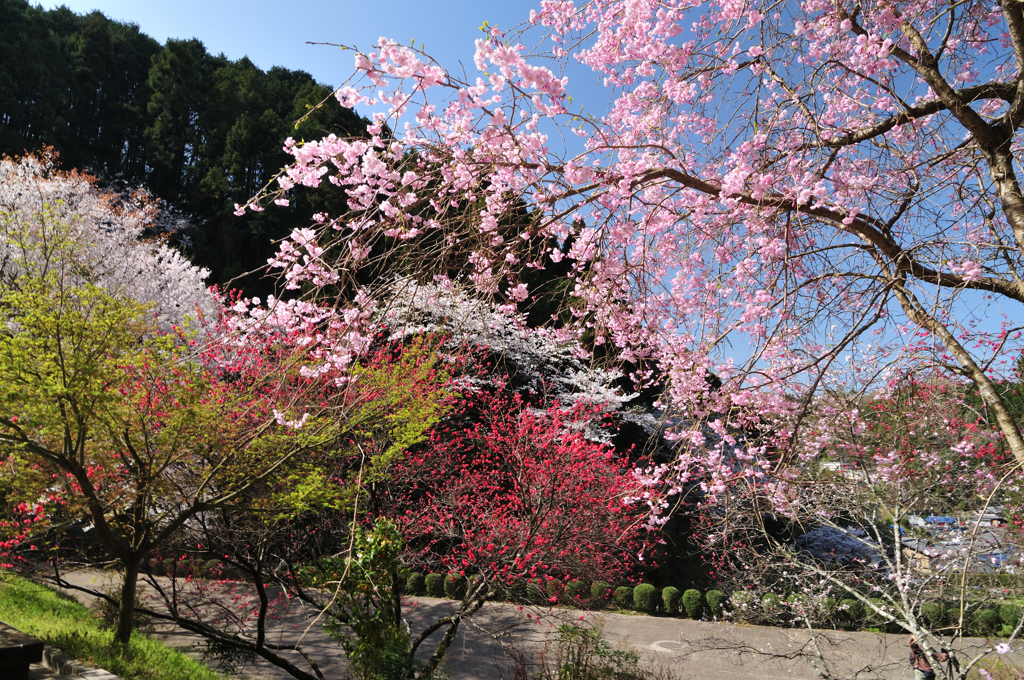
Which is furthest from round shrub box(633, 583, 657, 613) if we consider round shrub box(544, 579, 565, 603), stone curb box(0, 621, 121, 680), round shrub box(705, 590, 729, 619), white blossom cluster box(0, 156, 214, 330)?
white blossom cluster box(0, 156, 214, 330)

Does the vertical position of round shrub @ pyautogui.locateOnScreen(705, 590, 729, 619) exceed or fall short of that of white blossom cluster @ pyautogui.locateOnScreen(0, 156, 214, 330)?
it falls short

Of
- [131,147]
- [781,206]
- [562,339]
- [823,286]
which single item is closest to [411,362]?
[562,339]

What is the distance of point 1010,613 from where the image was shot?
372 inches

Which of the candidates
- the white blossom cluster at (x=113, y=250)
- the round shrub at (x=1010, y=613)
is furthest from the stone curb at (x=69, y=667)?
the round shrub at (x=1010, y=613)

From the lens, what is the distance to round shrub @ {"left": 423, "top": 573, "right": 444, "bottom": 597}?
11383mm

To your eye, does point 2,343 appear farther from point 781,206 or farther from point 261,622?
point 781,206

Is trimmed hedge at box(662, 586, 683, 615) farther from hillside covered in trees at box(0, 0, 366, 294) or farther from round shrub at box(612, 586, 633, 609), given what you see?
hillside covered in trees at box(0, 0, 366, 294)

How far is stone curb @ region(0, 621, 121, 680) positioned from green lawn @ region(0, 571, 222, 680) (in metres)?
0.18

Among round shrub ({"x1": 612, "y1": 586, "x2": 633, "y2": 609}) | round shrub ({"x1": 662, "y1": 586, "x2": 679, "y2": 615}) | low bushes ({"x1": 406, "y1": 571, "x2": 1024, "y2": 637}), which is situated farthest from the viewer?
round shrub ({"x1": 612, "y1": 586, "x2": 633, "y2": 609})

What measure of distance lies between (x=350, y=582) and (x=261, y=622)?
187 cm

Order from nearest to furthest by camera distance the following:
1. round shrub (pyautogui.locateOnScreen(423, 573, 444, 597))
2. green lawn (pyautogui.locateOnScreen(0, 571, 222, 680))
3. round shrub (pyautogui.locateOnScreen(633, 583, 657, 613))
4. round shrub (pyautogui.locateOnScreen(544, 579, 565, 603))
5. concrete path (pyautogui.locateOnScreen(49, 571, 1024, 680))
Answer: green lawn (pyautogui.locateOnScreen(0, 571, 222, 680)) → round shrub (pyautogui.locateOnScreen(544, 579, 565, 603)) → concrete path (pyautogui.locateOnScreen(49, 571, 1024, 680)) → round shrub (pyautogui.locateOnScreen(633, 583, 657, 613)) → round shrub (pyautogui.locateOnScreen(423, 573, 444, 597))

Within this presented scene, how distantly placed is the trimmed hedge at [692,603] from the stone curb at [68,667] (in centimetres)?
912

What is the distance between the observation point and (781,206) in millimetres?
3207

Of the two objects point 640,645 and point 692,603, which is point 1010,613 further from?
point 640,645
